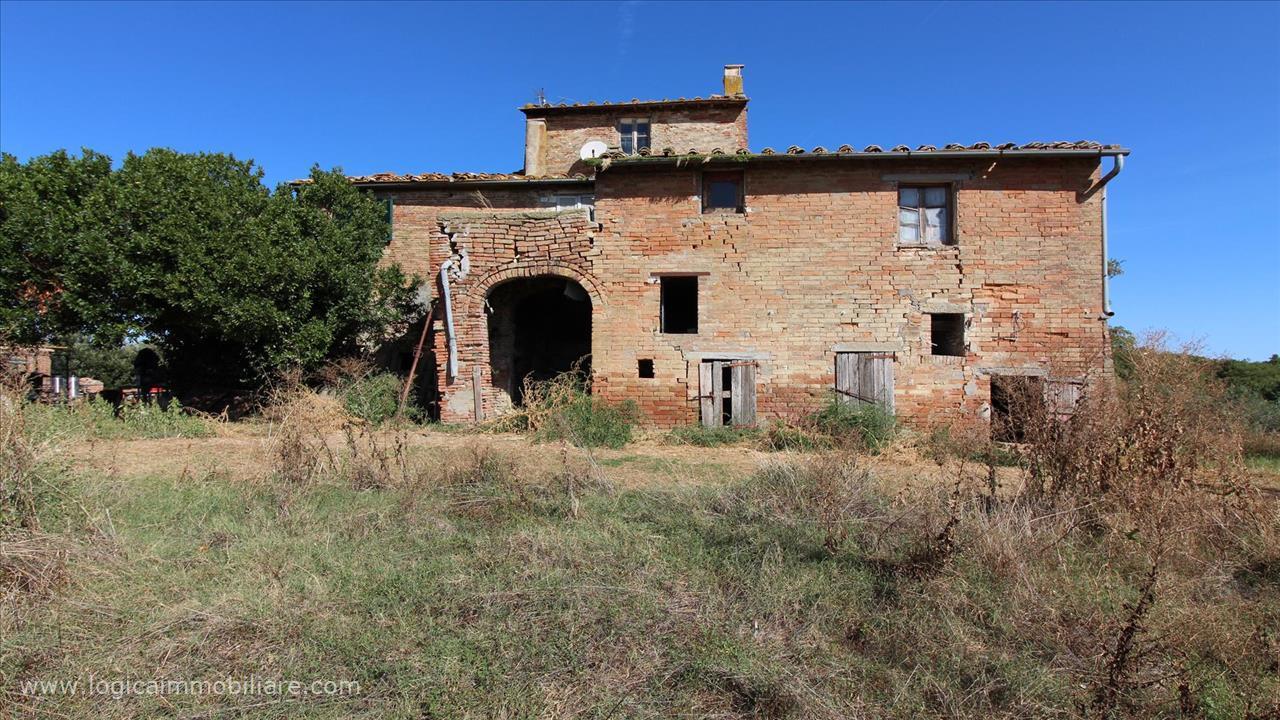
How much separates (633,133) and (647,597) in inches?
651

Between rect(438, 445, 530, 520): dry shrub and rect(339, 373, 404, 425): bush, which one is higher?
rect(339, 373, 404, 425): bush

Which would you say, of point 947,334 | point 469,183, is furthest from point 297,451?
point 947,334

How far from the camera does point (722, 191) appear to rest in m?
11.9

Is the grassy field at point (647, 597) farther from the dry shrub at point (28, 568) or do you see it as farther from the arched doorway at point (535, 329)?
the arched doorway at point (535, 329)

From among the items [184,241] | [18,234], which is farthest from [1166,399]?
[18,234]

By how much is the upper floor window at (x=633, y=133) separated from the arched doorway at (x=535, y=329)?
233 inches

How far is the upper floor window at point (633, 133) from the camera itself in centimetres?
1773

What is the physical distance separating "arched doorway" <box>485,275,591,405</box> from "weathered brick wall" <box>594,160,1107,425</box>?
1613mm

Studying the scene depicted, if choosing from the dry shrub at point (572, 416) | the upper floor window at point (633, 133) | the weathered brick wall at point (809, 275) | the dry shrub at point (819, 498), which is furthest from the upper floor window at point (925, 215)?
the upper floor window at point (633, 133)

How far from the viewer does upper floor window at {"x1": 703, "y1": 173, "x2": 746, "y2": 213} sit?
1182cm

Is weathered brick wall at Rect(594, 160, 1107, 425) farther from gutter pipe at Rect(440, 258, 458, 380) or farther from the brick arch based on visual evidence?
gutter pipe at Rect(440, 258, 458, 380)

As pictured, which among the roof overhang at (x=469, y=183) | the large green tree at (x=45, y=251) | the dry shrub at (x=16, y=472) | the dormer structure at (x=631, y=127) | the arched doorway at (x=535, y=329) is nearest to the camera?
the dry shrub at (x=16, y=472)

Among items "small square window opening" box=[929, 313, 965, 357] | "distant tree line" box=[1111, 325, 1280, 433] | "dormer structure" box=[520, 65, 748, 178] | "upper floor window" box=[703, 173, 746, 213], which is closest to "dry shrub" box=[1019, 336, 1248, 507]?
"distant tree line" box=[1111, 325, 1280, 433]

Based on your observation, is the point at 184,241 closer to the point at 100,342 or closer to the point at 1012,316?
the point at 100,342
